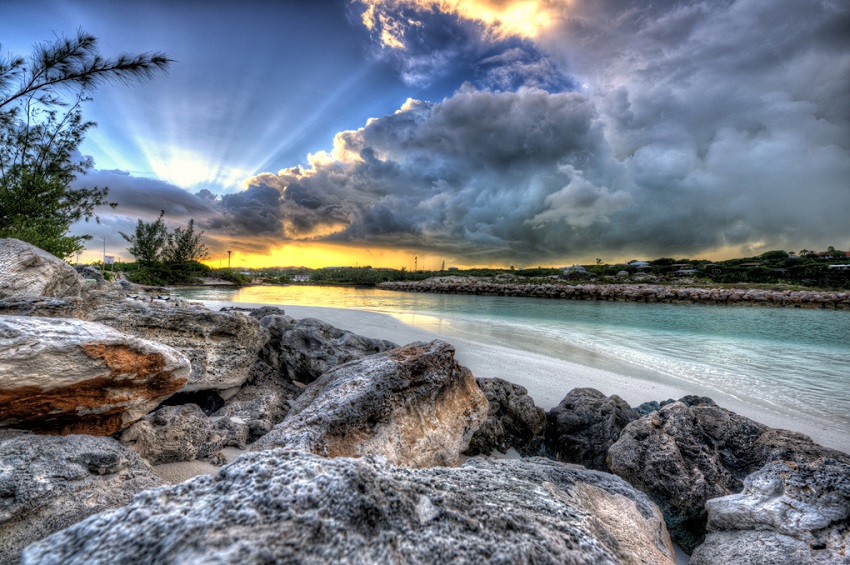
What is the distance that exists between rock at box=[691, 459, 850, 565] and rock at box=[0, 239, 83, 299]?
6433mm

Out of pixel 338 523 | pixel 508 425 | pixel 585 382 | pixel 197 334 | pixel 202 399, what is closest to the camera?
pixel 338 523

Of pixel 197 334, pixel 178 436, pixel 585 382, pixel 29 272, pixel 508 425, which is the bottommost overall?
pixel 585 382

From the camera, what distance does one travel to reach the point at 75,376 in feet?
6.63

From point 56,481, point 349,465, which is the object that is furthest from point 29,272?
point 349,465

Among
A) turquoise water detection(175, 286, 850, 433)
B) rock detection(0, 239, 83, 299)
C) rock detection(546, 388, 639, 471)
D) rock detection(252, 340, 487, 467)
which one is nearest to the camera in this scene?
rock detection(252, 340, 487, 467)

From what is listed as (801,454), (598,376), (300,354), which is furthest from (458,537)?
(598,376)

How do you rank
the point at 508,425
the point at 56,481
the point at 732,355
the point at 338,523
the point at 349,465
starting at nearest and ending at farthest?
the point at 338,523, the point at 349,465, the point at 56,481, the point at 508,425, the point at 732,355

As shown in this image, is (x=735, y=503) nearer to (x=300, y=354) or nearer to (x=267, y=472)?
(x=267, y=472)

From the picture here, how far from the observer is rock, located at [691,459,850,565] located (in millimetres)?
1584

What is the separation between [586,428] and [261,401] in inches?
137

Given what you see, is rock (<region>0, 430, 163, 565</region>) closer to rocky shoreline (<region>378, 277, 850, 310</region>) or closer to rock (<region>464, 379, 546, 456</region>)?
rock (<region>464, 379, 546, 456</region>)

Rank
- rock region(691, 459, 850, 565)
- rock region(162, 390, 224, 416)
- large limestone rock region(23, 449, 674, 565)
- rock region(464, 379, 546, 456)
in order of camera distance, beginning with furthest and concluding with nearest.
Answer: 1. rock region(162, 390, 224, 416)
2. rock region(464, 379, 546, 456)
3. rock region(691, 459, 850, 565)
4. large limestone rock region(23, 449, 674, 565)

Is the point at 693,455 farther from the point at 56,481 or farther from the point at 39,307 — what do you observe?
the point at 39,307

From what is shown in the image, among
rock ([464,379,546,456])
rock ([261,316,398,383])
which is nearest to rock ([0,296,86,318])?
rock ([261,316,398,383])
